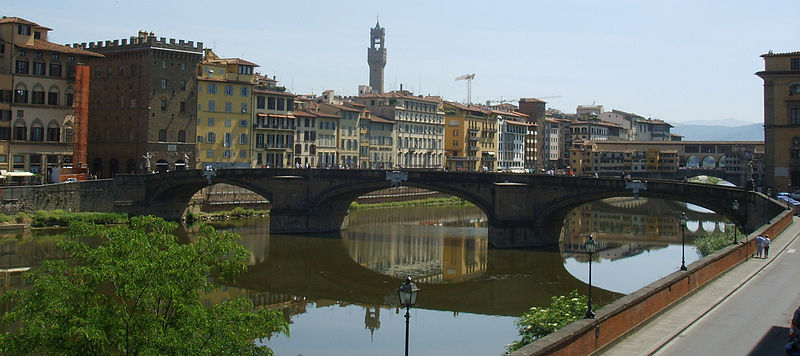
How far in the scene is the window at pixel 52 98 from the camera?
68.6 meters

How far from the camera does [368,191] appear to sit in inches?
2611

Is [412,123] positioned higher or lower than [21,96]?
higher

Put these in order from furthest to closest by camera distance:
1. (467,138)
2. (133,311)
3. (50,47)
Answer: (467,138) < (50,47) < (133,311)

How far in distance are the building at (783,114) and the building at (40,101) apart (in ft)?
180

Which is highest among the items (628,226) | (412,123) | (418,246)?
(412,123)

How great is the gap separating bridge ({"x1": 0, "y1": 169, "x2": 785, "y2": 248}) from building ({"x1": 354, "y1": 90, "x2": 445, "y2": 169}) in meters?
42.0

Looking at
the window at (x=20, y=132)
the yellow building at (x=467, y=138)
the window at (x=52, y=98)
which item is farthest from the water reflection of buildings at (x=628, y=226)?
the window at (x=20, y=132)

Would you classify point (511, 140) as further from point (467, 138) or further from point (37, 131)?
point (37, 131)

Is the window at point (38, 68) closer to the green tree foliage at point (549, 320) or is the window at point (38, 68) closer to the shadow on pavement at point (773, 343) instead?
the green tree foliage at point (549, 320)

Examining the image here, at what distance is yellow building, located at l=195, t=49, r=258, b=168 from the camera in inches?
3250

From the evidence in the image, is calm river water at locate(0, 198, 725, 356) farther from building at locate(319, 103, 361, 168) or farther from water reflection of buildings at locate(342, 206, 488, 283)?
building at locate(319, 103, 361, 168)

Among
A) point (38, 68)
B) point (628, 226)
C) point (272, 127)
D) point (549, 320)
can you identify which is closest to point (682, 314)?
point (549, 320)

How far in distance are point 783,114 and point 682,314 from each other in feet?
164

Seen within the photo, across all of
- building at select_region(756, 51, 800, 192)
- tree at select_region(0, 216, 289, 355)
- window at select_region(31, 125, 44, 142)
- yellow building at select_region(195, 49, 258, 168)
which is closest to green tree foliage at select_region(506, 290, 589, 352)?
tree at select_region(0, 216, 289, 355)
